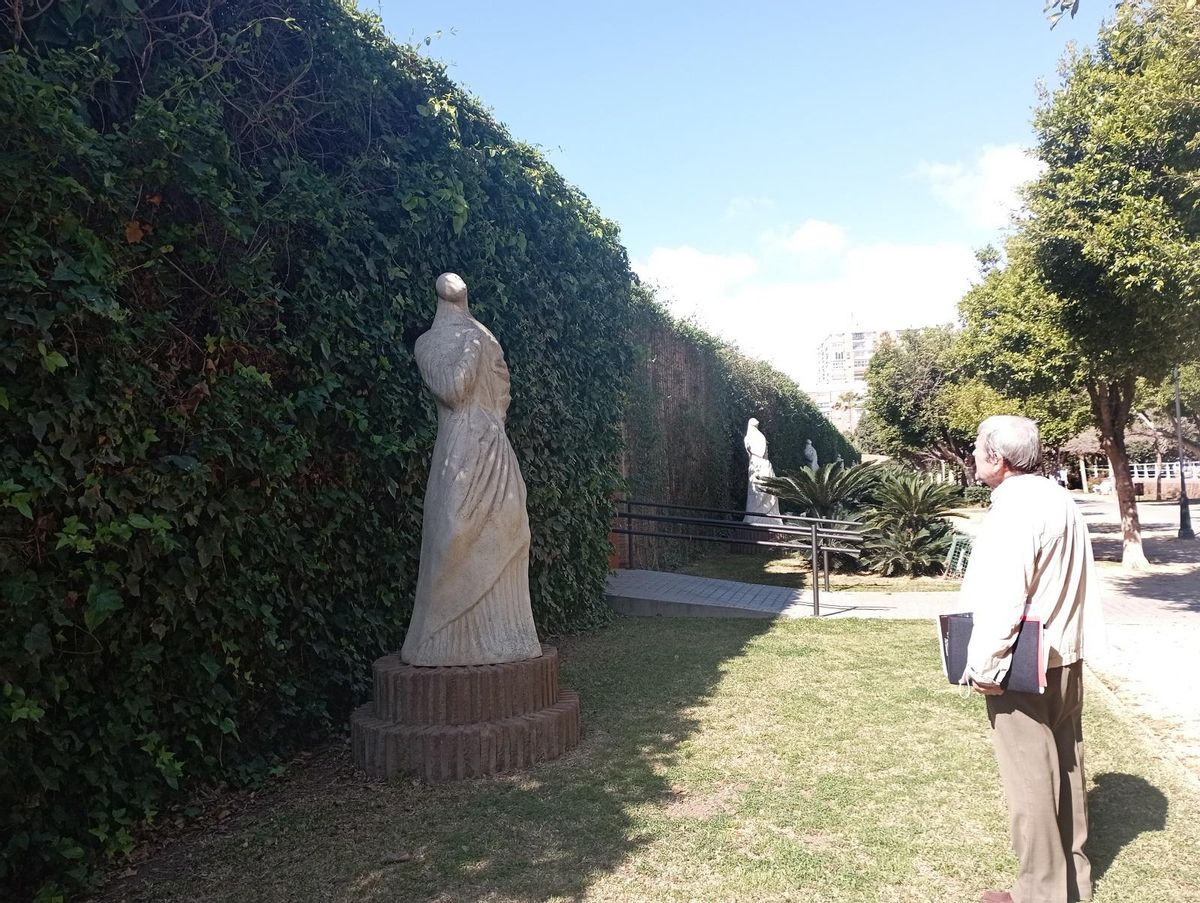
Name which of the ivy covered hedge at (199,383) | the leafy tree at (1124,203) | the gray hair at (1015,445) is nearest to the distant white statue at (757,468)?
the leafy tree at (1124,203)

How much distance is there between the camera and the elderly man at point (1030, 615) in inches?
102

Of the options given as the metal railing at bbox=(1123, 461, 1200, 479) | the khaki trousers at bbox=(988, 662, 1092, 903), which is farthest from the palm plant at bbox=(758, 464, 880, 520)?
the metal railing at bbox=(1123, 461, 1200, 479)

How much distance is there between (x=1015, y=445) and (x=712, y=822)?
2030mm

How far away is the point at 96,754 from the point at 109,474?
3.62ft

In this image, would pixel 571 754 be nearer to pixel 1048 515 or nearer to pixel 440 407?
pixel 440 407

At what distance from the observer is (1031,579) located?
2598mm

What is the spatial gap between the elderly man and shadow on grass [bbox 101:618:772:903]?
4.82ft

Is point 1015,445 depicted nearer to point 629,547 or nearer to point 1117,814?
point 1117,814

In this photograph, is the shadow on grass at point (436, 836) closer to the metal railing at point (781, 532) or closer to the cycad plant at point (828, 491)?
the metal railing at point (781, 532)

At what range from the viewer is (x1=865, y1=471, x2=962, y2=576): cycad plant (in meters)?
11.5

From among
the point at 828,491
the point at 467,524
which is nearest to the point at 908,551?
the point at 828,491

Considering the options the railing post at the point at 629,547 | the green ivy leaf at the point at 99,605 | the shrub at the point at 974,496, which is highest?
the shrub at the point at 974,496

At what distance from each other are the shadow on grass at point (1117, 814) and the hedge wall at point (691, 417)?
6.07 m

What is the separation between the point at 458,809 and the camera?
11.8 ft
